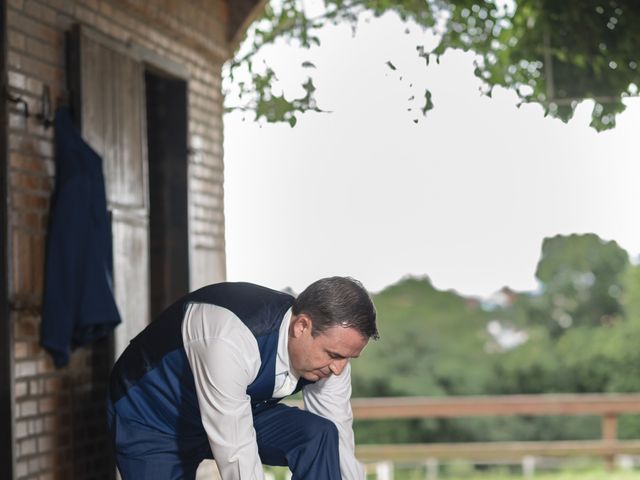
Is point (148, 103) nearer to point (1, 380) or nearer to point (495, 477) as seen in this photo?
point (1, 380)

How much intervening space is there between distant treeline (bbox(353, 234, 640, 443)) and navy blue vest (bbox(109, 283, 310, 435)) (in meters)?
12.8

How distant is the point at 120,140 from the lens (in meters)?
5.04

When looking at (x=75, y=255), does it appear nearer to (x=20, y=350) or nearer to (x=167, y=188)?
(x=20, y=350)

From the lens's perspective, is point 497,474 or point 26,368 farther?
point 497,474

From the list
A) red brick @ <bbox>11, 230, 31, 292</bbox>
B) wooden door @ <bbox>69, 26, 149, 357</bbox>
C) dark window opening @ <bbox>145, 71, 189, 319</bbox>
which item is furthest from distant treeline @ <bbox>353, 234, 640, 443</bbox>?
red brick @ <bbox>11, 230, 31, 292</bbox>

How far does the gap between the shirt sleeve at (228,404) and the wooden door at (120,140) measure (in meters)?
1.84

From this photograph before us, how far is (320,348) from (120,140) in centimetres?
224

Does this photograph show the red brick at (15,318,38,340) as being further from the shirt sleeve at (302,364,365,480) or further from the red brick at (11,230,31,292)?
the shirt sleeve at (302,364,365,480)

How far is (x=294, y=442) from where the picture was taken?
133 inches

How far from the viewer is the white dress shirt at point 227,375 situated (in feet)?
9.89

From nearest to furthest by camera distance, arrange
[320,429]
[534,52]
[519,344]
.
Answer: [320,429] < [534,52] < [519,344]

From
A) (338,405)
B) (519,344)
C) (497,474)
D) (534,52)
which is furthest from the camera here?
(519,344)

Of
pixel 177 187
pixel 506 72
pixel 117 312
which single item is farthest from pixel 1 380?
pixel 506 72

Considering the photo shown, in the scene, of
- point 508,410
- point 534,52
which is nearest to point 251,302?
point 534,52
